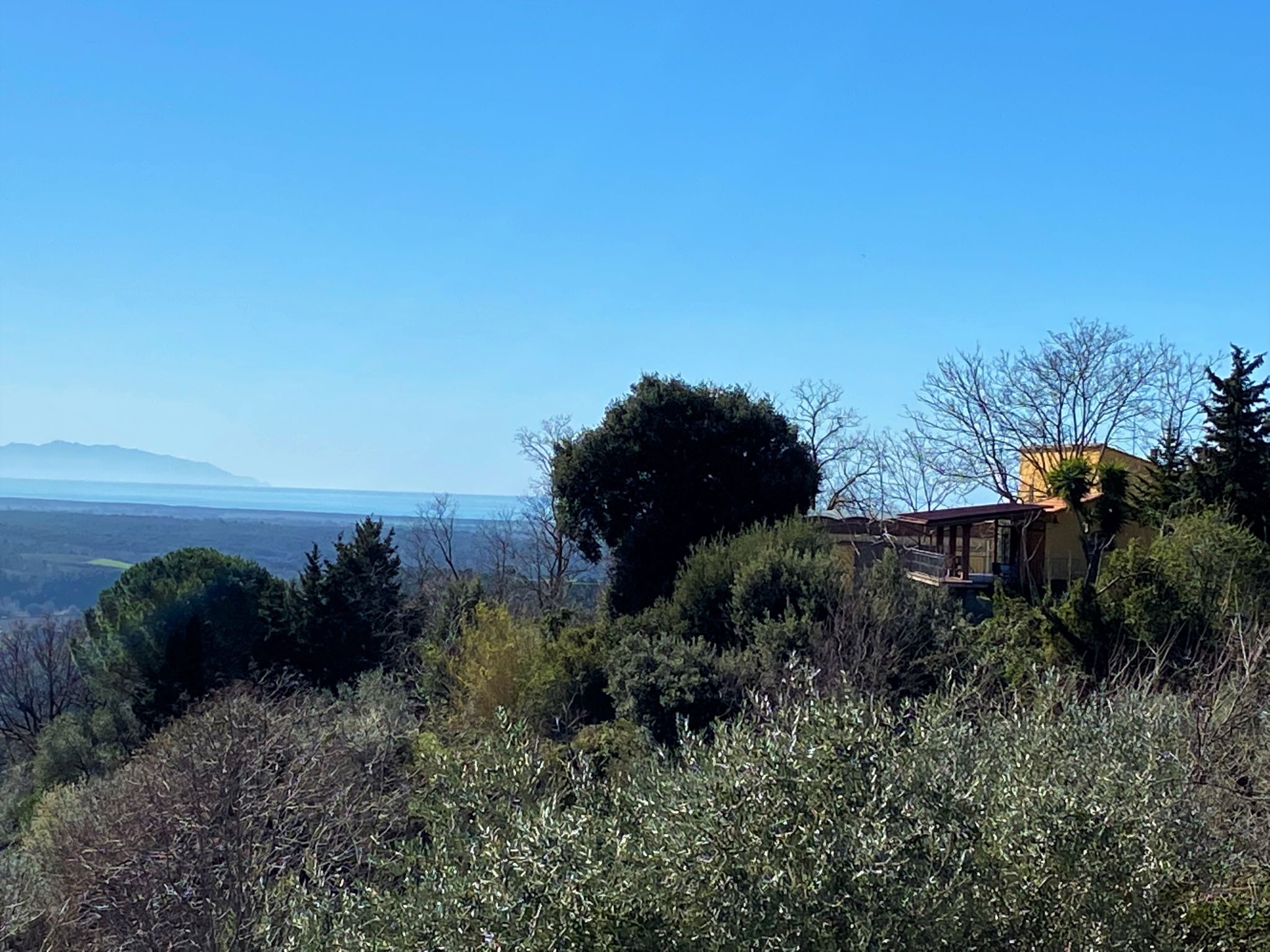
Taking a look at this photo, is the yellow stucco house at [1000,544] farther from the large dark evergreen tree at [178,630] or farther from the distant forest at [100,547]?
the distant forest at [100,547]

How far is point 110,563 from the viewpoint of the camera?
8519cm

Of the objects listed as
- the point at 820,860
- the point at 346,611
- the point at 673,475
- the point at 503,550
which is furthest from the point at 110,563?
the point at 820,860

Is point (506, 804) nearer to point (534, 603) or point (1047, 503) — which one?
point (1047, 503)

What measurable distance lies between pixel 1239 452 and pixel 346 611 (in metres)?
19.1

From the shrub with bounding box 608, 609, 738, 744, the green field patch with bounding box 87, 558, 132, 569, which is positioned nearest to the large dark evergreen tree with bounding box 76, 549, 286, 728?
the shrub with bounding box 608, 609, 738, 744

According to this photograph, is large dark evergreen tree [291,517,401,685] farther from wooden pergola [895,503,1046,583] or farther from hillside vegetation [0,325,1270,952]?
wooden pergola [895,503,1046,583]

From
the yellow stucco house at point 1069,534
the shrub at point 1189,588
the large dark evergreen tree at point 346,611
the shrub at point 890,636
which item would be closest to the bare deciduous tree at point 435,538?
the large dark evergreen tree at point 346,611

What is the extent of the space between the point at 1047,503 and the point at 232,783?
16.8m

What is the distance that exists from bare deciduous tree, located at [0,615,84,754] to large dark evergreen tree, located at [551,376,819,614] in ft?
57.2

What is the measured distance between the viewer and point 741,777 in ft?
17.8

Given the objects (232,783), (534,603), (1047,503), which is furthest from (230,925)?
(534,603)

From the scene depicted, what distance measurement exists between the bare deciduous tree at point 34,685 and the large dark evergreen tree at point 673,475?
686 inches

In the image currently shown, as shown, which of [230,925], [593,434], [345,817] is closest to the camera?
[230,925]

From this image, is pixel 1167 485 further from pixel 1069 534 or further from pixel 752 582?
pixel 752 582
